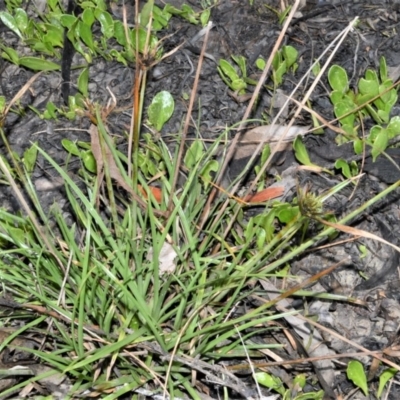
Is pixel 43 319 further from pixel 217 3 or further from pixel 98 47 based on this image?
pixel 217 3

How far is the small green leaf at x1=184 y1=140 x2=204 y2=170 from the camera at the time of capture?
1.84 meters

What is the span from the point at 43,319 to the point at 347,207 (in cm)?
81

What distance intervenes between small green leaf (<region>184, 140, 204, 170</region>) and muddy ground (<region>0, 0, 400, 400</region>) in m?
0.08

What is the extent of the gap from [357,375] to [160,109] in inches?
34.6

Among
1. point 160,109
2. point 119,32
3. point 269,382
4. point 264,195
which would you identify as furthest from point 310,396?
point 119,32

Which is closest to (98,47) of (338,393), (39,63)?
(39,63)

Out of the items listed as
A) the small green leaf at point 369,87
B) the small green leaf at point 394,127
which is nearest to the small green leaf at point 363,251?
the small green leaf at point 394,127

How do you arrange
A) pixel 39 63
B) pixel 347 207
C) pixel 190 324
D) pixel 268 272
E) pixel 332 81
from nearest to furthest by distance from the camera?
pixel 190 324 → pixel 268 272 → pixel 347 207 → pixel 332 81 → pixel 39 63

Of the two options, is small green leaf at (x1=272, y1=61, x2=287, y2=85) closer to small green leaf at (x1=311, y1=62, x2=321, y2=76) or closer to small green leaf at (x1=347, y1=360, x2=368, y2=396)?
small green leaf at (x1=311, y1=62, x2=321, y2=76)

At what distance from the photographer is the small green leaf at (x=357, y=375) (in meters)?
1.59

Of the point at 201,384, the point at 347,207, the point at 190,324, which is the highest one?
the point at 347,207

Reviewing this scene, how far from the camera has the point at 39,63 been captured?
210 centimetres

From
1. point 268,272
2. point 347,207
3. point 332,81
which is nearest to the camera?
point 268,272

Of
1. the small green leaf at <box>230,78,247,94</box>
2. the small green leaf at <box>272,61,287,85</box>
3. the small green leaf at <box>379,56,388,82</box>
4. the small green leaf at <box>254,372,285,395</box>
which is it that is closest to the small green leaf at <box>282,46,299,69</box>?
the small green leaf at <box>272,61,287,85</box>
